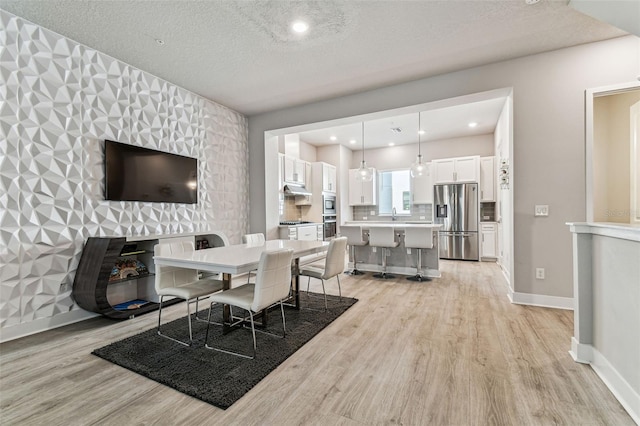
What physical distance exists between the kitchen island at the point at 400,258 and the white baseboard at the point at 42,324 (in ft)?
13.0

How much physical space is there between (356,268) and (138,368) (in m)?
3.92

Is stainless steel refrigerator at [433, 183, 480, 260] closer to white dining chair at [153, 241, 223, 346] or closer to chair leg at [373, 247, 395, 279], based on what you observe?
chair leg at [373, 247, 395, 279]

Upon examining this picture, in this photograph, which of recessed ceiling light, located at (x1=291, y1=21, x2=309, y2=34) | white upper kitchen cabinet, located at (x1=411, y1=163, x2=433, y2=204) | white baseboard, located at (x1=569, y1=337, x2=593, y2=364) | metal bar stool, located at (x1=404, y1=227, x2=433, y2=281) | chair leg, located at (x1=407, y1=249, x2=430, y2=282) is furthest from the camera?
white upper kitchen cabinet, located at (x1=411, y1=163, x2=433, y2=204)

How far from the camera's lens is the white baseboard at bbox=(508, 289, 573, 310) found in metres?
3.30

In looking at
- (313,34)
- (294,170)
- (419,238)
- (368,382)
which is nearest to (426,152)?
(294,170)

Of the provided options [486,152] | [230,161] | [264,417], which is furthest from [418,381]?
[486,152]

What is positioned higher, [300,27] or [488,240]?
[300,27]

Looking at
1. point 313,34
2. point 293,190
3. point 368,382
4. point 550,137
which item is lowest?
point 368,382

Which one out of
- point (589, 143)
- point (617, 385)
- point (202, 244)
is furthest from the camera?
point (202, 244)

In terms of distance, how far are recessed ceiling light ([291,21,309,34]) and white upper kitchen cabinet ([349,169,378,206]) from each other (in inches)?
207

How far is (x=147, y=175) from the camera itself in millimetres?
3738

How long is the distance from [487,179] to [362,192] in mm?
3071

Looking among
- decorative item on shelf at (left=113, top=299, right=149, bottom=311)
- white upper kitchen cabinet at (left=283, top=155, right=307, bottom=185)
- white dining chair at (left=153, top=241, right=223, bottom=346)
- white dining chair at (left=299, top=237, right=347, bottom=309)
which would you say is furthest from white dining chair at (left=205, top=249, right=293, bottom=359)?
white upper kitchen cabinet at (left=283, top=155, right=307, bottom=185)

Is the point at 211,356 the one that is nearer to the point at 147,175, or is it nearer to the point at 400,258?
the point at 147,175
